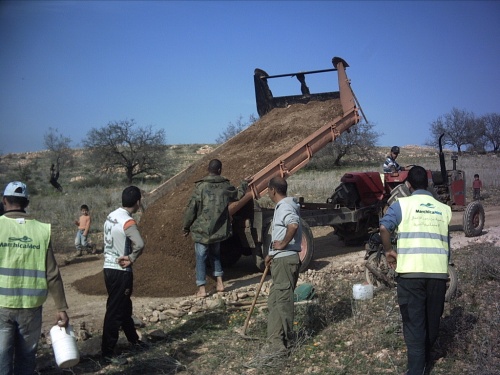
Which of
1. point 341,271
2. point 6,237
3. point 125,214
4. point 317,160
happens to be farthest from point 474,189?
point 317,160

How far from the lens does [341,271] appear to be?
7906 mm

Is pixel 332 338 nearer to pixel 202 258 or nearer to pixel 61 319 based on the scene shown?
pixel 202 258

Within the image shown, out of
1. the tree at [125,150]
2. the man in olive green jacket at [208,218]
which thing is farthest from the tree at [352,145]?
the man in olive green jacket at [208,218]

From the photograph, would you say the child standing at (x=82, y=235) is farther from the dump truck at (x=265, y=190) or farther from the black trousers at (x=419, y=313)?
the black trousers at (x=419, y=313)

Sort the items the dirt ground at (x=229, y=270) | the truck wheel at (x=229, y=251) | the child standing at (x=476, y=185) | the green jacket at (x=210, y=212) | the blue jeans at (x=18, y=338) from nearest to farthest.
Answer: the blue jeans at (x=18, y=338)
the dirt ground at (x=229, y=270)
the green jacket at (x=210, y=212)
the truck wheel at (x=229, y=251)
the child standing at (x=476, y=185)

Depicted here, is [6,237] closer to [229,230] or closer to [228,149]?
[229,230]

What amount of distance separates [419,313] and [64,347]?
279 centimetres

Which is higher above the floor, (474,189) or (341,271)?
(474,189)

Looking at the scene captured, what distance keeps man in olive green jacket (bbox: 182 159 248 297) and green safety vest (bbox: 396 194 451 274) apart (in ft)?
10.9

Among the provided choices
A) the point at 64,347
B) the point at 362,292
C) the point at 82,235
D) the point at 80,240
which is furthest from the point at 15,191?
the point at 80,240

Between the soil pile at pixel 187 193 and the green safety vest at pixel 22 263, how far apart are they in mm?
3700

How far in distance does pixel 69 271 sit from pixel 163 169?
23854 millimetres

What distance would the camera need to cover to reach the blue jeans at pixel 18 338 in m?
3.48

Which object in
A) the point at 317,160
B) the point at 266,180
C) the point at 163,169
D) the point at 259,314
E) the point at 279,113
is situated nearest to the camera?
the point at 259,314
